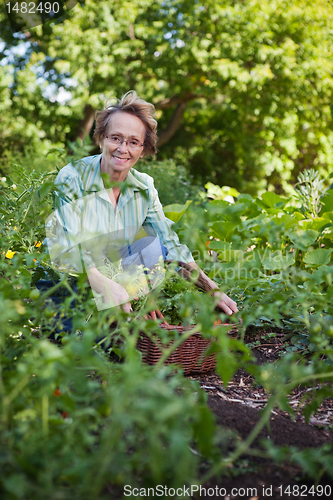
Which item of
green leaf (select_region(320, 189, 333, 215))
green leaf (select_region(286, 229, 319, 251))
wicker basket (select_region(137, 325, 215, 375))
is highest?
green leaf (select_region(286, 229, 319, 251))

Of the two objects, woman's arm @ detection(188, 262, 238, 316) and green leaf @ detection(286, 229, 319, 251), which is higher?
green leaf @ detection(286, 229, 319, 251)

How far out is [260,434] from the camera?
1242mm

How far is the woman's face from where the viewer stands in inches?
81.4

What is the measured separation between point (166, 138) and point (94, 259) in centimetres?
681

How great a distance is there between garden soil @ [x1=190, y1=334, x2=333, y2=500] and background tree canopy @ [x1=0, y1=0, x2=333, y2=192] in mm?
4611

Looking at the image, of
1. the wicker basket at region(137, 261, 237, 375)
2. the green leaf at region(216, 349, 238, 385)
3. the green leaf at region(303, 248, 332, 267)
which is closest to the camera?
the green leaf at region(216, 349, 238, 385)

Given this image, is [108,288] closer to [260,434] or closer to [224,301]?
[224,301]

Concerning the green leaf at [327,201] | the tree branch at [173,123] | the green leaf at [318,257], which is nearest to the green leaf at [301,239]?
the green leaf at [318,257]

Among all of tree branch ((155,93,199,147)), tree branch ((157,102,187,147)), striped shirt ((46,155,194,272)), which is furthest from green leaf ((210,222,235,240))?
tree branch ((157,102,187,147))

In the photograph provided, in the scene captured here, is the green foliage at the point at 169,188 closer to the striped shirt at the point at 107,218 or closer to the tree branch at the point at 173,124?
the striped shirt at the point at 107,218

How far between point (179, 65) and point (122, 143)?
529 centimetres

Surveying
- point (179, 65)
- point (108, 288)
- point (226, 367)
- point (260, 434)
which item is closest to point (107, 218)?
point (108, 288)

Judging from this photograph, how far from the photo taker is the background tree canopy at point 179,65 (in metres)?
6.17

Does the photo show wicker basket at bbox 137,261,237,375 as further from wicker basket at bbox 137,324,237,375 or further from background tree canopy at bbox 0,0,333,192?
background tree canopy at bbox 0,0,333,192
